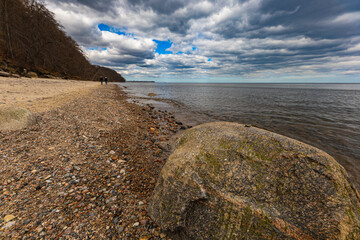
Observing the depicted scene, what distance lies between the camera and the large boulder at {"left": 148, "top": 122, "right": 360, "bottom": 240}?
93.7 inches

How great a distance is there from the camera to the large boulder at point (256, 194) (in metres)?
2.38

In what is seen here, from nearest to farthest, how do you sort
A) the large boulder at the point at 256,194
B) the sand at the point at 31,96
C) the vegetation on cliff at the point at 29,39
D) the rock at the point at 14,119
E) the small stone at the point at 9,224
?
1. the large boulder at the point at 256,194
2. the small stone at the point at 9,224
3. the rock at the point at 14,119
4. the sand at the point at 31,96
5. the vegetation on cliff at the point at 29,39

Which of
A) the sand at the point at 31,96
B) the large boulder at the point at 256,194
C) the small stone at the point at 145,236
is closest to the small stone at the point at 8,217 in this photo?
the small stone at the point at 145,236

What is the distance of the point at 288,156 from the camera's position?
2.95m

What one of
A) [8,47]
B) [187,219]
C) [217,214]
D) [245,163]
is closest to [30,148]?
[187,219]

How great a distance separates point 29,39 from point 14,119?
2190 inches

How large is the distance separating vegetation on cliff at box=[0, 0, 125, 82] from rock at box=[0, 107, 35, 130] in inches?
1243

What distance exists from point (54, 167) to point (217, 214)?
498 centimetres

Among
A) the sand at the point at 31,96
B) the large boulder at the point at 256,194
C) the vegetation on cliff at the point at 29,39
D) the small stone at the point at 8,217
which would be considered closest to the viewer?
the large boulder at the point at 256,194

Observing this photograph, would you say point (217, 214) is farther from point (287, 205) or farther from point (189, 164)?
point (287, 205)

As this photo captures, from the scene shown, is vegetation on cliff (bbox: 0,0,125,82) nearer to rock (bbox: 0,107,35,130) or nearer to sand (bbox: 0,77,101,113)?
sand (bbox: 0,77,101,113)

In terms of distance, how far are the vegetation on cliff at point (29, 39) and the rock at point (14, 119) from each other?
31.6 m

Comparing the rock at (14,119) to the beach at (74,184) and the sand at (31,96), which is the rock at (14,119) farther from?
the sand at (31,96)

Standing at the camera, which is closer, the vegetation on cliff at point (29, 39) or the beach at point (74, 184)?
the beach at point (74, 184)
